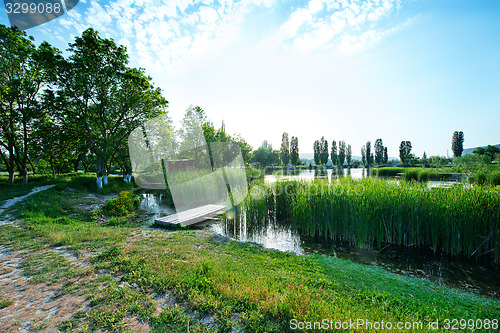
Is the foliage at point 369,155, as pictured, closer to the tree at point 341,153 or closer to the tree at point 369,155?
the tree at point 369,155

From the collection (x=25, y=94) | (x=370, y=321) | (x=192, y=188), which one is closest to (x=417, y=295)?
(x=370, y=321)

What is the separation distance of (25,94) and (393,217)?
914 inches

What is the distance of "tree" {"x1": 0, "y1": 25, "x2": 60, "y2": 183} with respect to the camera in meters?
13.9

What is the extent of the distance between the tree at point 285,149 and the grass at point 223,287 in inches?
2494

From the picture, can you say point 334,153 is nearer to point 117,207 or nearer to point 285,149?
point 285,149

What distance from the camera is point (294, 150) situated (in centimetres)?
6781

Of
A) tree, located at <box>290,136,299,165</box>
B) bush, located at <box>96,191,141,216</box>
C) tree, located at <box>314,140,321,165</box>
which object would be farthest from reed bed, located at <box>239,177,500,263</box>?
tree, located at <box>314,140,321,165</box>

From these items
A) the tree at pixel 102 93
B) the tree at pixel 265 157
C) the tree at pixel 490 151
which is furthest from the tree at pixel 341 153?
the tree at pixel 102 93

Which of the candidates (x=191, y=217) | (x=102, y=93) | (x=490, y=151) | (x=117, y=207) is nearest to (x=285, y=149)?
(x=490, y=151)

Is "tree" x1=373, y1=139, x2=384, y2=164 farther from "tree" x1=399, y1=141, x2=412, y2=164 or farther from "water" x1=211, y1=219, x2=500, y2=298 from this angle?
"water" x1=211, y1=219, x2=500, y2=298

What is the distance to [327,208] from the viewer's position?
6844 millimetres

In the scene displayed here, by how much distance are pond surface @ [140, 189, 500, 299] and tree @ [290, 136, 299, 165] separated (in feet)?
199

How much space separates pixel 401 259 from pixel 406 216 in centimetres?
137

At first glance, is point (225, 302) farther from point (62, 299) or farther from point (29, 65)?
point (29, 65)
